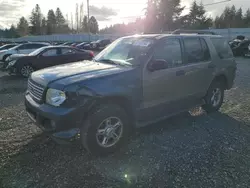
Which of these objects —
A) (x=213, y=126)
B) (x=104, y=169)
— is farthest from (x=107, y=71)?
(x=213, y=126)

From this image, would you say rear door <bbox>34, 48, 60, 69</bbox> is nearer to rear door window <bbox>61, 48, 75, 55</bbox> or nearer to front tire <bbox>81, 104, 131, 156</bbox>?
rear door window <bbox>61, 48, 75, 55</bbox>

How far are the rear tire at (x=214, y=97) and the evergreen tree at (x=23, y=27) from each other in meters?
93.6

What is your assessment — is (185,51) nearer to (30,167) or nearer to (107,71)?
(107,71)

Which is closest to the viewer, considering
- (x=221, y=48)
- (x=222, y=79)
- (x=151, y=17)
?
(x=221, y=48)

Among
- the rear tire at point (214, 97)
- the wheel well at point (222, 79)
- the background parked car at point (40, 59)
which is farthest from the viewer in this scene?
the background parked car at point (40, 59)

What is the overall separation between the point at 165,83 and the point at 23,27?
9974 cm

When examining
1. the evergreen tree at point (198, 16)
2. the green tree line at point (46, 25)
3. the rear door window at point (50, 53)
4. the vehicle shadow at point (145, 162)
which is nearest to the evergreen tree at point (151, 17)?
the evergreen tree at point (198, 16)

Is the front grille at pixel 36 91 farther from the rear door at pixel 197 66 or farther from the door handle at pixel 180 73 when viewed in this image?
the rear door at pixel 197 66

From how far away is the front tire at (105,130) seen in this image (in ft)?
12.2

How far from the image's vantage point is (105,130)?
155 inches

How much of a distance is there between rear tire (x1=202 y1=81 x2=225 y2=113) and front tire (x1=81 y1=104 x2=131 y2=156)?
8.57 ft

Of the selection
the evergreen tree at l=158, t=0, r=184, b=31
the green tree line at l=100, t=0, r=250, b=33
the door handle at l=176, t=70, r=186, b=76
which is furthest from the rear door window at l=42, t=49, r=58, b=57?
the evergreen tree at l=158, t=0, r=184, b=31

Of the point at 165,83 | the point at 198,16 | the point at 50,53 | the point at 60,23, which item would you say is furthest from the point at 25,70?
the point at 60,23

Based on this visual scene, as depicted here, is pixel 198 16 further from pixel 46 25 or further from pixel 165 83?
pixel 165 83
